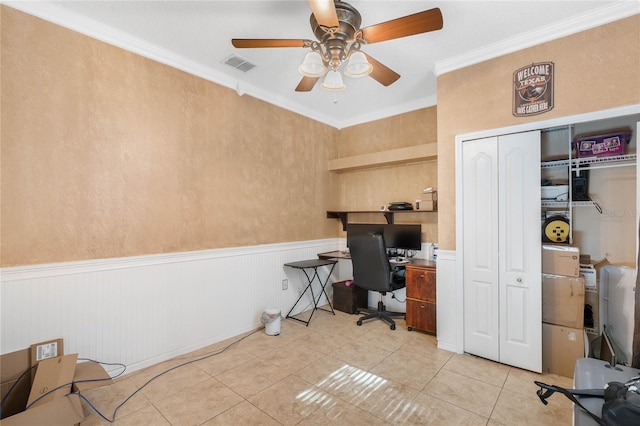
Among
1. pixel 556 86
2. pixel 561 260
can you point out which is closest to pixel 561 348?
pixel 561 260

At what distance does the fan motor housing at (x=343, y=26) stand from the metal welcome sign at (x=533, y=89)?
1619mm

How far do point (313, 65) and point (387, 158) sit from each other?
7.41ft

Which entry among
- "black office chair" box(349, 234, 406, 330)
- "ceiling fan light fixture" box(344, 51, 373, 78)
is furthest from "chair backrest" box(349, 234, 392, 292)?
"ceiling fan light fixture" box(344, 51, 373, 78)

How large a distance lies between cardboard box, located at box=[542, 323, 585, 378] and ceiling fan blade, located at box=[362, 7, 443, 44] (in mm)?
2585

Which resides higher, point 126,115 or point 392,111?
point 392,111

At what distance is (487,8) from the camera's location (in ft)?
7.14

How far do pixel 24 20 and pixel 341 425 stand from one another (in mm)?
3597

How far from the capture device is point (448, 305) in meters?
2.92

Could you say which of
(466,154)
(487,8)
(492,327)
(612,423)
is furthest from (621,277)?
Answer: (487,8)

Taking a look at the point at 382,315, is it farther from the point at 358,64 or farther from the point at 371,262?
the point at 358,64

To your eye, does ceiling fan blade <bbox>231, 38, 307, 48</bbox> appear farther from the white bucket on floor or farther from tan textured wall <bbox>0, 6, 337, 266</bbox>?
the white bucket on floor

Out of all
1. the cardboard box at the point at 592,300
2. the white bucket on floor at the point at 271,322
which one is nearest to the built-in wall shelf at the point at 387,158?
the cardboard box at the point at 592,300

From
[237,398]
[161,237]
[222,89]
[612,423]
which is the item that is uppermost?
[222,89]

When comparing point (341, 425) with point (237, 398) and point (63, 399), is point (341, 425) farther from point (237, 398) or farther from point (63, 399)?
point (63, 399)
